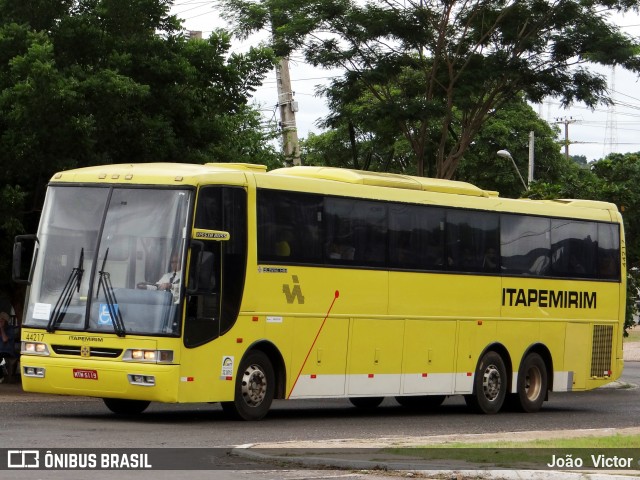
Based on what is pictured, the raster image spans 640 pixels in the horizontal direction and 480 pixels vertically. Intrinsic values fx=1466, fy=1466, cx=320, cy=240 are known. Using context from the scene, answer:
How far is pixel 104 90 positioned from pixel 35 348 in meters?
6.92

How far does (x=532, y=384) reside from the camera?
2503 cm

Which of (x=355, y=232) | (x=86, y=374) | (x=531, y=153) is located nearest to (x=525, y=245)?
(x=355, y=232)

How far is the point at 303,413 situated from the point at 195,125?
6745 millimetres

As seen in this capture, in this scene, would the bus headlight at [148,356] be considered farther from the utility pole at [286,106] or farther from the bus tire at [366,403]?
the utility pole at [286,106]

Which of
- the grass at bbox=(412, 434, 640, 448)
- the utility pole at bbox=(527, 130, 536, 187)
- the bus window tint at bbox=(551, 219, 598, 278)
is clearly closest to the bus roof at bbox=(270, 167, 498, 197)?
the bus window tint at bbox=(551, 219, 598, 278)

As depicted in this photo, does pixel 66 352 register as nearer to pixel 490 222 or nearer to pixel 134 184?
pixel 134 184

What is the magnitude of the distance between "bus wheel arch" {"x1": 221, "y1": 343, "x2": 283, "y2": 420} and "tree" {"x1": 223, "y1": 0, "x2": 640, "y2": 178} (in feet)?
35.0

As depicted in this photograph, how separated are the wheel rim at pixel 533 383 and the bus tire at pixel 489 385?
0.74 metres

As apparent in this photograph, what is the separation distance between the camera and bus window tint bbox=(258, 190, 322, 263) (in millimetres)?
19422

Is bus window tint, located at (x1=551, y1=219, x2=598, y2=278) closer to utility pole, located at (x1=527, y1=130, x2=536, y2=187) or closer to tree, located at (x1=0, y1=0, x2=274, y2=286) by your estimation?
tree, located at (x1=0, y1=0, x2=274, y2=286)

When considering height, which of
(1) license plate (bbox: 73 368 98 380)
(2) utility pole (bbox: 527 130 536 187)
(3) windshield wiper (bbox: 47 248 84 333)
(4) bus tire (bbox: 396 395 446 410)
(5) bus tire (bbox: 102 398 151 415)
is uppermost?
(2) utility pole (bbox: 527 130 536 187)

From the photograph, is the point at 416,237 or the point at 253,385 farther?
the point at 416,237

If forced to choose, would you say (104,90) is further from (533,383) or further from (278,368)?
(533,383)

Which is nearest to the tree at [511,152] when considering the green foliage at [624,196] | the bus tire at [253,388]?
the green foliage at [624,196]
